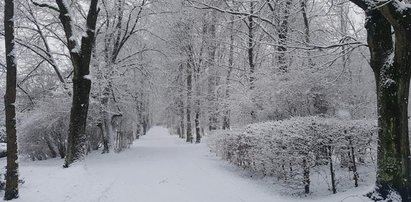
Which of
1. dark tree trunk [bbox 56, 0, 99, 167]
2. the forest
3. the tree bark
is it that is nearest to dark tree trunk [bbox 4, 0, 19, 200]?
the forest

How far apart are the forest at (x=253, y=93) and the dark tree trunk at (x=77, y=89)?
4 centimetres

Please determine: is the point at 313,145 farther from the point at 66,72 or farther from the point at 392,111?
the point at 66,72

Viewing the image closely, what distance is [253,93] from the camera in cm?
1809

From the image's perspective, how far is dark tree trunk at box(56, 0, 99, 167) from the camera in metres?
13.3

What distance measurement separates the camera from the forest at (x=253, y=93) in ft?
26.7

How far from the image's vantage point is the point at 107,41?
24875mm

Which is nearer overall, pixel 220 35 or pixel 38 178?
pixel 38 178

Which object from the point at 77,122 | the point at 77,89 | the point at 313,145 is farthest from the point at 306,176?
the point at 77,89

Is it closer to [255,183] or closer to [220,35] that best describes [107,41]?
[220,35]

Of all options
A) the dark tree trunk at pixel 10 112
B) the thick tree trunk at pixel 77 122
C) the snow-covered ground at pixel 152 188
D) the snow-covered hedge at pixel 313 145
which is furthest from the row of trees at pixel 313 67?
the dark tree trunk at pixel 10 112

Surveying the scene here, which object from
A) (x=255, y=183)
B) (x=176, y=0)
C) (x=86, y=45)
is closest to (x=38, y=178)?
(x=86, y=45)

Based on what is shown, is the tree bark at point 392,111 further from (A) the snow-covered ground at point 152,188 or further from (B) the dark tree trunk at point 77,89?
(B) the dark tree trunk at point 77,89

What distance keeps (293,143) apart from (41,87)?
20695 mm

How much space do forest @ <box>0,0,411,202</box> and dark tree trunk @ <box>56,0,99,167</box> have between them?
4cm
